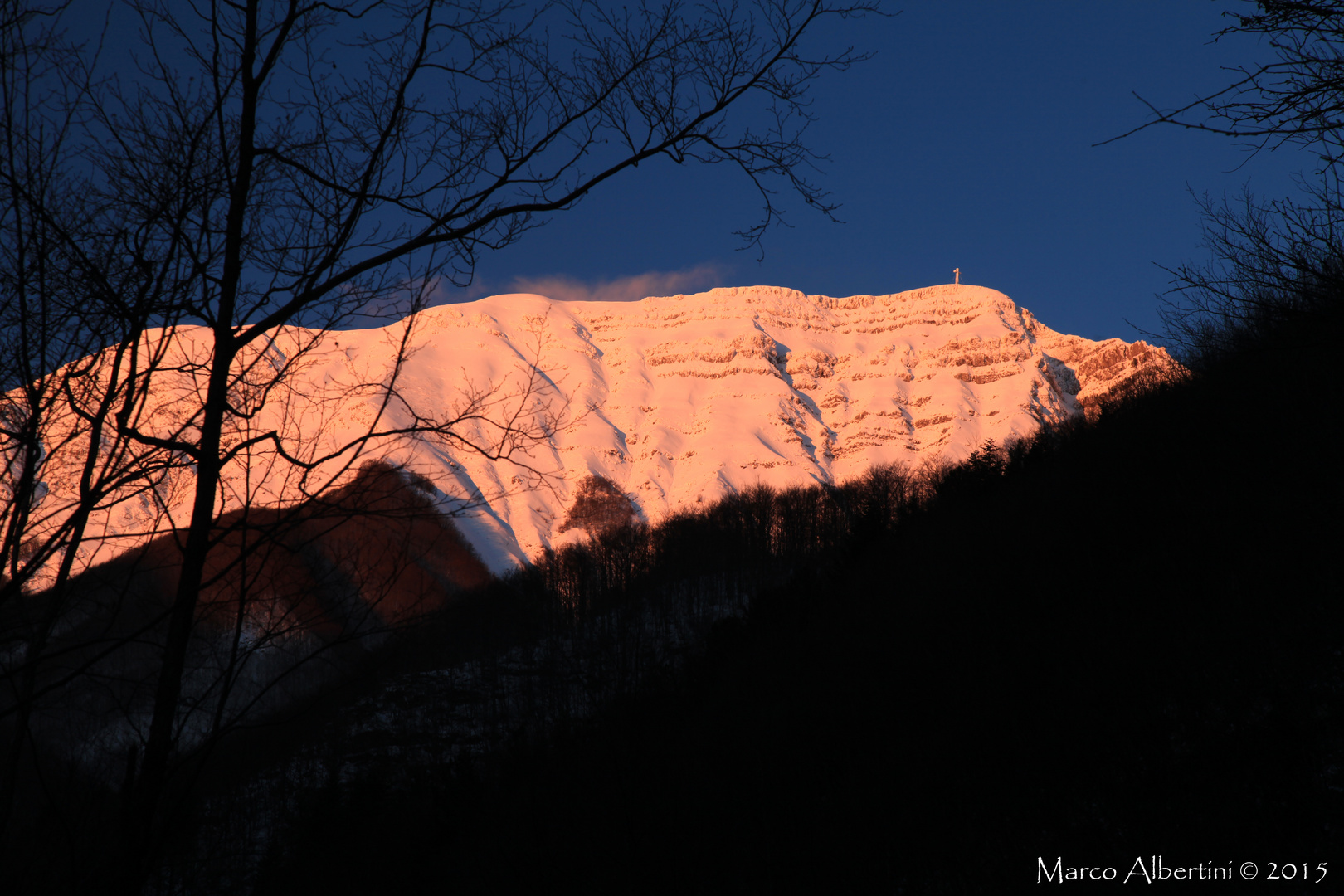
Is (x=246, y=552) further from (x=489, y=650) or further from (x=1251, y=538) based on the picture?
(x=489, y=650)

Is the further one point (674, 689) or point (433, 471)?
point (674, 689)

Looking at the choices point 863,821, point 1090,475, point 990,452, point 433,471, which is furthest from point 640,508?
point 433,471

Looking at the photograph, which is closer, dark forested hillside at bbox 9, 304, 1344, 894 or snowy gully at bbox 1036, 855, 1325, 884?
snowy gully at bbox 1036, 855, 1325, 884

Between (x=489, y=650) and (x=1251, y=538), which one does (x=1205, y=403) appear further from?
(x=489, y=650)

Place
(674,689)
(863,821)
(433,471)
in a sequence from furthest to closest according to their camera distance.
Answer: (674,689) → (863,821) → (433,471)

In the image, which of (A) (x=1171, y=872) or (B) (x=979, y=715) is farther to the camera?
(B) (x=979, y=715)

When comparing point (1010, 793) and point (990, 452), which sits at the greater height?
point (990, 452)

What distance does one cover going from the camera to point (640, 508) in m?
165

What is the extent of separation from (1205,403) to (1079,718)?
13.8m

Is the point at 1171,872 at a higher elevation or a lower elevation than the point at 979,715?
lower

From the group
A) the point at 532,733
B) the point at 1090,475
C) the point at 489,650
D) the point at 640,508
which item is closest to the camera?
the point at 1090,475

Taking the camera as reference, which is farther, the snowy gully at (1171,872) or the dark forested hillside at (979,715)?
the dark forested hillside at (979,715)

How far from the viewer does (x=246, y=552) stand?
12.4 ft

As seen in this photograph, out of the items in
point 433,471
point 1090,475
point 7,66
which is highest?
point 1090,475
